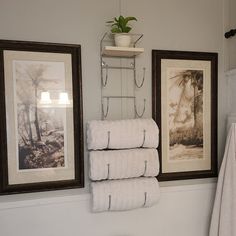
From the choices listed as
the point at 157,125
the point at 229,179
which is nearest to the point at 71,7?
the point at 157,125

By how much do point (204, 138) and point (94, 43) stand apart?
93 centimetres

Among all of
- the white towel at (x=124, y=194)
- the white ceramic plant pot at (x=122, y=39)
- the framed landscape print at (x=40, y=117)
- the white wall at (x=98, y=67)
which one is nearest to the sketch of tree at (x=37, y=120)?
the framed landscape print at (x=40, y=117)

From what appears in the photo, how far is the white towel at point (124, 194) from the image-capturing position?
140 cm

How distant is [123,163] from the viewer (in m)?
1.43

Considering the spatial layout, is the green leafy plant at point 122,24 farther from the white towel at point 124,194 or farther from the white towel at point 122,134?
the white towel at point 124,194

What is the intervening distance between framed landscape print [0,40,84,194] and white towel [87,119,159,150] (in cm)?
12

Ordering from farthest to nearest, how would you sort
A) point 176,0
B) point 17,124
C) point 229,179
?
point 176,0 → point 229,179 → point 17,124

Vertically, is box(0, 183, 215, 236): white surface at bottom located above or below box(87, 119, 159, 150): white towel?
below

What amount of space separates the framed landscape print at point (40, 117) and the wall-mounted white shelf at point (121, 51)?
0.17 m

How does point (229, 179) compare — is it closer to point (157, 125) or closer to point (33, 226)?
point (157, 125)

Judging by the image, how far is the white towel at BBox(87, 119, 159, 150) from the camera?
1.40 m

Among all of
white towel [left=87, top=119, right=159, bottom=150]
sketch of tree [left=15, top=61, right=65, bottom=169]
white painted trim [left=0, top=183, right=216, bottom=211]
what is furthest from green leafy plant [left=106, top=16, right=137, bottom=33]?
white painted trim [left=0, top=183, right=216, bottom=211]

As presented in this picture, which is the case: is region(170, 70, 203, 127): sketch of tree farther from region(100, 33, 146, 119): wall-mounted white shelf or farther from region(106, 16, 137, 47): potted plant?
region(106, 16, 137, 47): potted plant

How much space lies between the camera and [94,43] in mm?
1503
